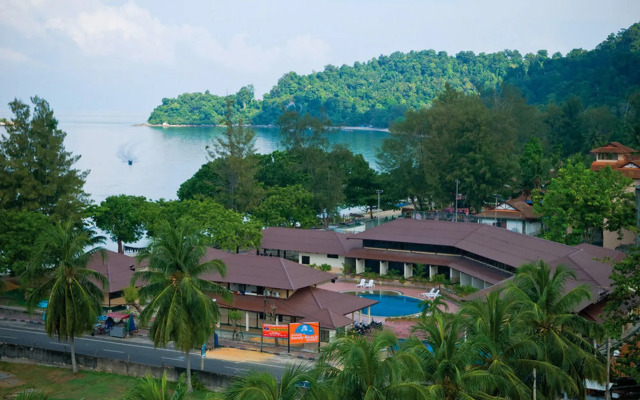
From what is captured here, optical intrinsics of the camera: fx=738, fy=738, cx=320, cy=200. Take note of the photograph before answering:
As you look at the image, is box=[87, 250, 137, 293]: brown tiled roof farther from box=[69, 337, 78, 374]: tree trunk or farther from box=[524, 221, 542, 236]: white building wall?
box=[524, 221, 542, 236]: white building wall

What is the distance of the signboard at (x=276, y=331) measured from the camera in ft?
144

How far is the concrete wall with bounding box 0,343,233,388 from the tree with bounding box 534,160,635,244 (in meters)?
34.9

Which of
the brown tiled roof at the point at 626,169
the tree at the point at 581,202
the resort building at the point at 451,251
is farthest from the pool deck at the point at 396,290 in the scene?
the brown tiled roof at the point at 626,169

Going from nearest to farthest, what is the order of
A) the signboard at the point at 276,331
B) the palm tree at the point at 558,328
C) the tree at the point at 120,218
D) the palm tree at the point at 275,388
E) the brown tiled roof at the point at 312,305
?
the palm tree at the point at 275,388
the palm tree at the point at 558,328
the signboard at the point at 276,331
the brown tiled roof at the point at 312,305
the tree at the point at 120,218

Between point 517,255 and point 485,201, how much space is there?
28490 millimetres

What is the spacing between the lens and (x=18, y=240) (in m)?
56.6

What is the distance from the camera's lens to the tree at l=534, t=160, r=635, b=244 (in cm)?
5988

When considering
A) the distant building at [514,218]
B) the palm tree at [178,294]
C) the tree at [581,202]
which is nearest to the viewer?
the palm tree at [178,294]

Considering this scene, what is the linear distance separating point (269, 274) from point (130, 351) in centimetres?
1056

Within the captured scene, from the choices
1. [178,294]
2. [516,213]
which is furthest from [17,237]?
[516,213]

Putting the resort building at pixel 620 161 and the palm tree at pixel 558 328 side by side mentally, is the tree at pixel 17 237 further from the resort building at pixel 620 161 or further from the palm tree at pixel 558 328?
the resort building at pixel 620 161

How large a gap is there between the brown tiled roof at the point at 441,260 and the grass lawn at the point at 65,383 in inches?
1071

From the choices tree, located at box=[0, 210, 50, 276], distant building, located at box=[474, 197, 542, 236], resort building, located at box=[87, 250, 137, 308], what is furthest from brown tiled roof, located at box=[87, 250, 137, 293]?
distant building, located at box=[474, 197, 542, 236]

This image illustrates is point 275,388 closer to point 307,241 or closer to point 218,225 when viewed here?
point 218,225
